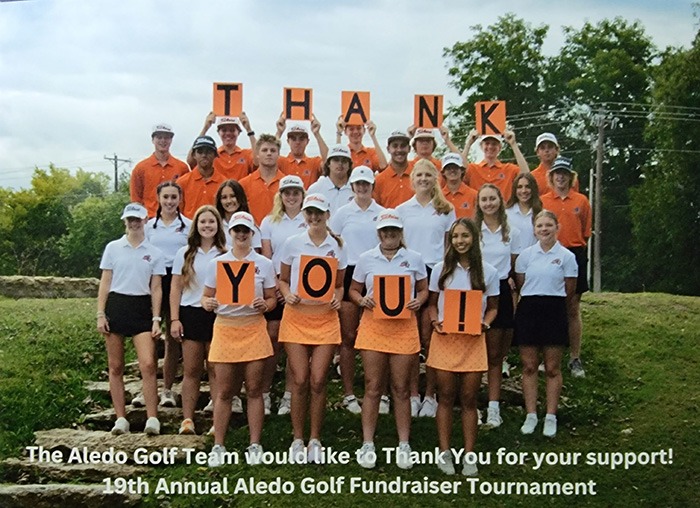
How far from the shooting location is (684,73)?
18.8ft

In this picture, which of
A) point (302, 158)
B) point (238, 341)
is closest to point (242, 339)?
point (238, 341)

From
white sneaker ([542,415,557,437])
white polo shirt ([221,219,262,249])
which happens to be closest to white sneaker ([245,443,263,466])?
white polo shirt ([221,219,262,249])

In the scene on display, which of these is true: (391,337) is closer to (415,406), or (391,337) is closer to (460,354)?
(460,354)

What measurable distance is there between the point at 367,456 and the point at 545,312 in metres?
1.41

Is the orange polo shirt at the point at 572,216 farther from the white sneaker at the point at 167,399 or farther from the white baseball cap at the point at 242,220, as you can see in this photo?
the white sneaker at the point at 167,399

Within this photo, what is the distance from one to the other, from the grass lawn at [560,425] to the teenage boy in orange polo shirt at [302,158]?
4.85 feet

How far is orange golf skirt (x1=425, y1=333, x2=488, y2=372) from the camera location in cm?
504

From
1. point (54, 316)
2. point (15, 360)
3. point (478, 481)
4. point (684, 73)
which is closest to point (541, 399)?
point (478, 481)

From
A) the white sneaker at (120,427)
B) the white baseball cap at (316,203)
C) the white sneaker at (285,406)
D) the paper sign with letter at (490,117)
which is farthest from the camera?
the paper sign with letter at (490,117)

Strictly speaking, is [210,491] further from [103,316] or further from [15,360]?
[15,360]

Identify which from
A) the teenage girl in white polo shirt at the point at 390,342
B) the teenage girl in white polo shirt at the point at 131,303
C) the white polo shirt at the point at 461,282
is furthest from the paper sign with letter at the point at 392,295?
the teenage girl in white polo shirt at the point at 131,303

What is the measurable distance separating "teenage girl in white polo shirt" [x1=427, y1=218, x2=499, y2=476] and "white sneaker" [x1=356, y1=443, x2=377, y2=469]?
372 mm

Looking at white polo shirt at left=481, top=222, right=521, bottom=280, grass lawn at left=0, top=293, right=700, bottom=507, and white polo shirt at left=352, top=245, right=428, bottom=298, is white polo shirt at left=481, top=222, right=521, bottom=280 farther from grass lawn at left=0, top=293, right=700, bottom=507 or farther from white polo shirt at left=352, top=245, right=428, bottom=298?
grass lawn at left=0, top=293, right=700, bottom=507

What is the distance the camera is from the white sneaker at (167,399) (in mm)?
5926
